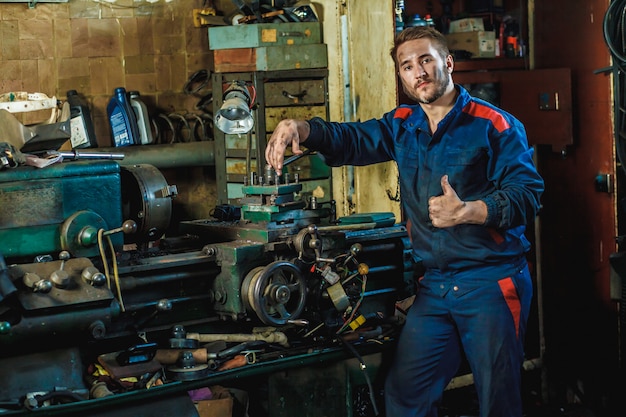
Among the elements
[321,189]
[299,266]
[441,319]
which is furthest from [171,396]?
[321,189]

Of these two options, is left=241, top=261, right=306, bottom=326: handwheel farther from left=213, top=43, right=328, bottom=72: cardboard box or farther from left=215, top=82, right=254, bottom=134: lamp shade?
left=213, top=43, right=328, bottom=72: cardboard box

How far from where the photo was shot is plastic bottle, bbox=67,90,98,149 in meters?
4.54

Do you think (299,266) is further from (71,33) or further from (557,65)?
(71,33)

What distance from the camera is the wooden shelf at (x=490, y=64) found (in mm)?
4418

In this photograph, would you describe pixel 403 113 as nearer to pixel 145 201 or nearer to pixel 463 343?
pixel 463 343

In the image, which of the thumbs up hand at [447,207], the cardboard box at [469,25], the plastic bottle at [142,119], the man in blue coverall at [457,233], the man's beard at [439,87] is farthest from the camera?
the plastic bottle at [142,119]

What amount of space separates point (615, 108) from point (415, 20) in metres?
1.17

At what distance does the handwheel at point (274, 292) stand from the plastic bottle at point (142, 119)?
2.05m

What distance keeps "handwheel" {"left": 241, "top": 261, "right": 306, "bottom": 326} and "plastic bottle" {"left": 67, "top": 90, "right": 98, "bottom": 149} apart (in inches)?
82.4

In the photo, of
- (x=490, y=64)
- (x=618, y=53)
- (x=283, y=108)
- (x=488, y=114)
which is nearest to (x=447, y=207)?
(x=488, y=114)

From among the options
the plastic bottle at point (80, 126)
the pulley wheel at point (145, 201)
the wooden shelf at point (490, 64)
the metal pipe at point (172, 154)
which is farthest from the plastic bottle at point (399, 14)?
the pulley wheel at point (145, 201)

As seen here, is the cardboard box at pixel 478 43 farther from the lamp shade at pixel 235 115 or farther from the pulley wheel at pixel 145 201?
the pulley wheel at pixel 145 201

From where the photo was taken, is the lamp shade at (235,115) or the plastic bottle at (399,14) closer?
the lamp shade at (235,115)

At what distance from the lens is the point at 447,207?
8.64ft
